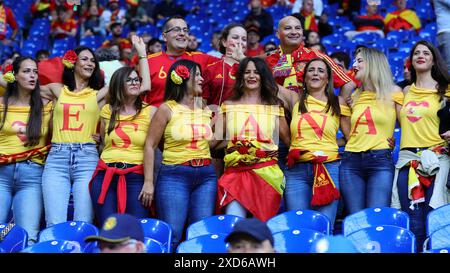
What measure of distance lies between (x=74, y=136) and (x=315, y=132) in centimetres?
189

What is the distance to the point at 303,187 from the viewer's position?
623 centimetres

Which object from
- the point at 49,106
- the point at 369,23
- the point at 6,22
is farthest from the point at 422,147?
the point at 6,22

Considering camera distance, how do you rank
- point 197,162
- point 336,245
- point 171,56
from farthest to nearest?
point 171,56 < point 197,162 < point 336,245

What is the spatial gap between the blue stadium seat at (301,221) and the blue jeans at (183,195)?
0.67 metres

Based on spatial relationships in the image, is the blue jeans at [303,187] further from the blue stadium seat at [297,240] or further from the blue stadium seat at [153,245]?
the blue stadium seat at [153,245]

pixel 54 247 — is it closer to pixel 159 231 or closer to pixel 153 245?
pixel 153 245

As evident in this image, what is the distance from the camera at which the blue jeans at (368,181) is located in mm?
6152

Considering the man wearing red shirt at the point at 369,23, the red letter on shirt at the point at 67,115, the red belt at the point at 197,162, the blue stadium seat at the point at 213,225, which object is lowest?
the blue stadium seat at the point at 213,225

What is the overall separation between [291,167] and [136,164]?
1.18 meters

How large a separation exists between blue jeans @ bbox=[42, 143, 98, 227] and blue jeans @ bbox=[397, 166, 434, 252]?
2.36 meters

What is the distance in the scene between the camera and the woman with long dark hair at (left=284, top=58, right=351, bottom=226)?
6180mm

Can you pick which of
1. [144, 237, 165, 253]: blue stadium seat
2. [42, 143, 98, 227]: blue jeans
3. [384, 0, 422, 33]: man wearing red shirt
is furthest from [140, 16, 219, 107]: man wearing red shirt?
[384, 0, 422, 33]: man wearing red shirt

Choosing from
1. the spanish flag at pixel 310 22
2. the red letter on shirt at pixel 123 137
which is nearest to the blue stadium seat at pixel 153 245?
the red letter on shirt at pixel 123 137

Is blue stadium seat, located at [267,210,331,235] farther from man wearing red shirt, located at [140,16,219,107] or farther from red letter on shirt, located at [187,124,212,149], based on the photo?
man wearing red shirt, located at [140,16,219,107]
